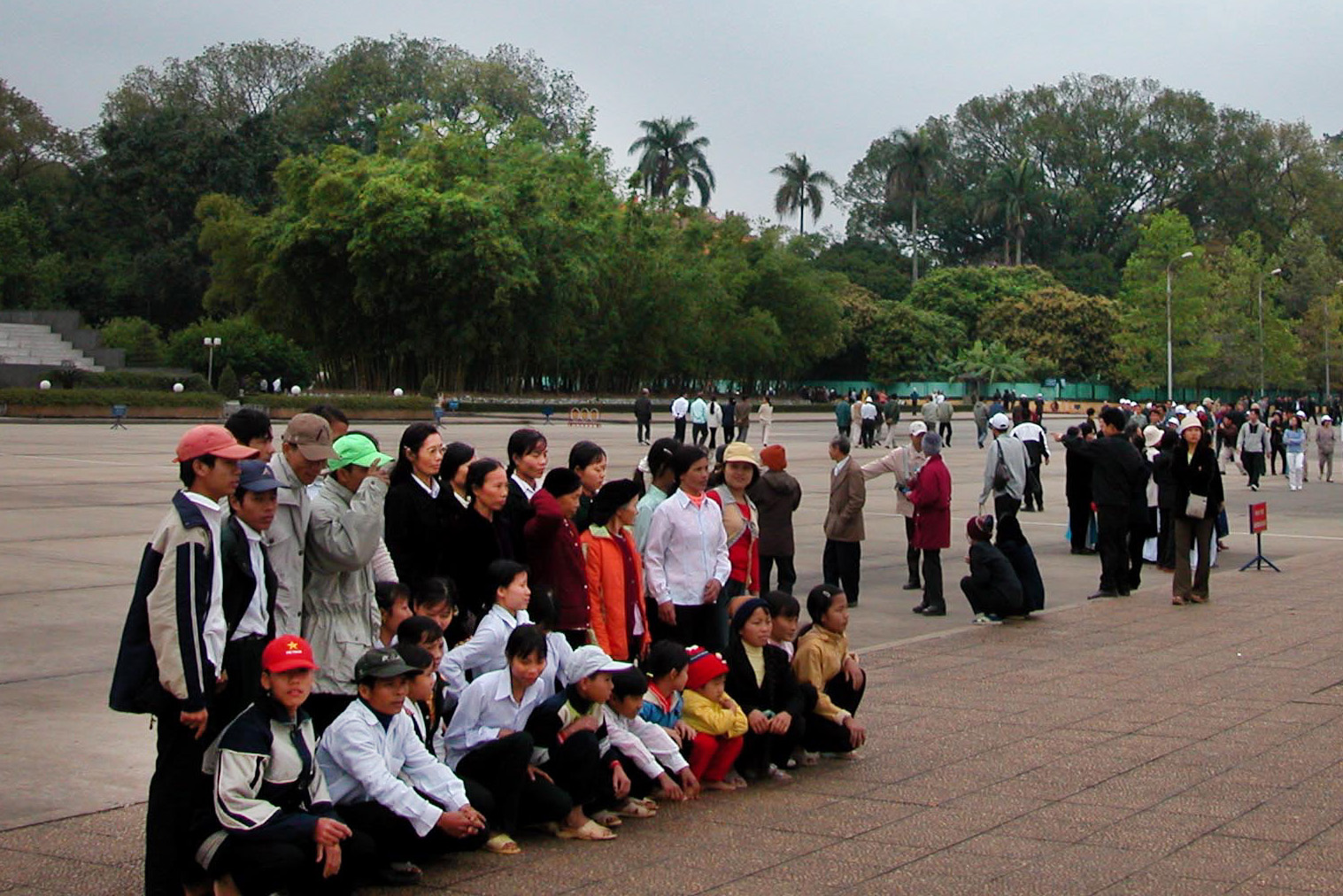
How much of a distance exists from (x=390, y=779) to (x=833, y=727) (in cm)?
258

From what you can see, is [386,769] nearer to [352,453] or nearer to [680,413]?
[352,453]

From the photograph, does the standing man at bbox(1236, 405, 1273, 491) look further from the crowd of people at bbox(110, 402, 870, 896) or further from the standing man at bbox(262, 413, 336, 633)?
the standing man at bbox(262, 413, 336, 633)

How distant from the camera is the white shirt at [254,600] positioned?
17.0ft

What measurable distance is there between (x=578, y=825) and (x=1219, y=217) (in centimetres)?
11275

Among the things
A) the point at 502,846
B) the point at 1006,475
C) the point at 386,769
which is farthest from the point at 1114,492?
the point at 386,769

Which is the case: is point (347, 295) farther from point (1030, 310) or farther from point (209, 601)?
point (209, 601)

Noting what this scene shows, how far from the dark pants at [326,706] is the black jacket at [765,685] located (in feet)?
6.54

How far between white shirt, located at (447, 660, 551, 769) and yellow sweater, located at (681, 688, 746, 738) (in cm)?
97

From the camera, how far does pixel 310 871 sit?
5.02 m

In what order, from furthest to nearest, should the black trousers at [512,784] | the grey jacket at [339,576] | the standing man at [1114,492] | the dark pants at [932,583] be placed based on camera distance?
the standing man at [1114,492] → the dark pants at [932,583] → the black trousers at [512,784] → the grey jacket at [339,576]

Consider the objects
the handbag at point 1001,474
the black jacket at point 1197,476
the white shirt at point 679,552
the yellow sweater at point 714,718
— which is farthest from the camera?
the handbag at point 1001,474

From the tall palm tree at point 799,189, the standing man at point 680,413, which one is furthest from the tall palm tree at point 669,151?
the standing man at point 680,413

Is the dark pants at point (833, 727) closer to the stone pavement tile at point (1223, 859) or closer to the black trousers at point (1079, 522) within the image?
the stone pavement tile at point (1223, 859)

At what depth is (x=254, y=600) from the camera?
5242 millimetres
